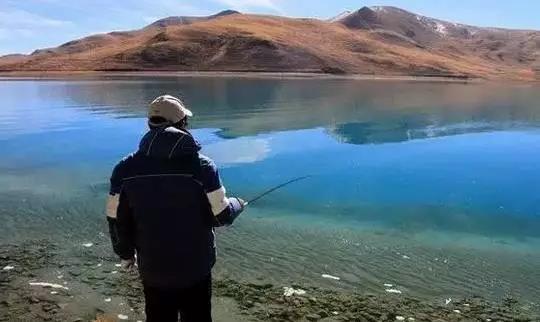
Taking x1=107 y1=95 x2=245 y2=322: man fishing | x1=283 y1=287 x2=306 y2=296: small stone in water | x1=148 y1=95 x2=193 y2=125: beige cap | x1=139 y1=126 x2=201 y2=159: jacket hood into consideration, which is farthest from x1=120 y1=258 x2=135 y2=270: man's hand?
x1=283 y1=287 x2=306 y2=296: small stone in water

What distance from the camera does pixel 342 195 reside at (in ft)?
51.4

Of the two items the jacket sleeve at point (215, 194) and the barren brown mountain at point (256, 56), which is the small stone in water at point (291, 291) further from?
the barren brown mountain at point (256, 56)

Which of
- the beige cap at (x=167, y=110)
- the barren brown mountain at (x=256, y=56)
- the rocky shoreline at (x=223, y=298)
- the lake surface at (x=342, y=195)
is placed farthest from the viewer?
the barren brown mountain at (x=256, y=56)

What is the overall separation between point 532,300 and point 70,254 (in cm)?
706

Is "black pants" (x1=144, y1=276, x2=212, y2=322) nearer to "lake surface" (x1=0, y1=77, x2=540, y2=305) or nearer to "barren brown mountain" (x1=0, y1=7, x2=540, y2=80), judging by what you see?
"lake surface" (x1=0, y1=77, x2=540, y2=305)

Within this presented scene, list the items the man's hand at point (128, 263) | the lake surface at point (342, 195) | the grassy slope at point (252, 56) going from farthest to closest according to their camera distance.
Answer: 1. the grassy slope at point (252, 56)
2. the lake surface at point (342, 195)
3. the man's hand at point (128, 263)

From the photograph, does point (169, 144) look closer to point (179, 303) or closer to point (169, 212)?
point (169, 212)

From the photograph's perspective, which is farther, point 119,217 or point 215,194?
point 119,217

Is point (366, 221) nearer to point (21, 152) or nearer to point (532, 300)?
point (532, 300)

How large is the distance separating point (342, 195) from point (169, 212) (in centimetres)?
1152

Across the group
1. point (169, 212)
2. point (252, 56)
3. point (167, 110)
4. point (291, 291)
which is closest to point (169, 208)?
point (169, 212)

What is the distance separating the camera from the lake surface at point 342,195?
33.2ft

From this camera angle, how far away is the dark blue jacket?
4336 mm

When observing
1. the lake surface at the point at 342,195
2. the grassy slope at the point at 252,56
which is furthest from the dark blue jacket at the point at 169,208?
the grassy slope at the point at 252,56
